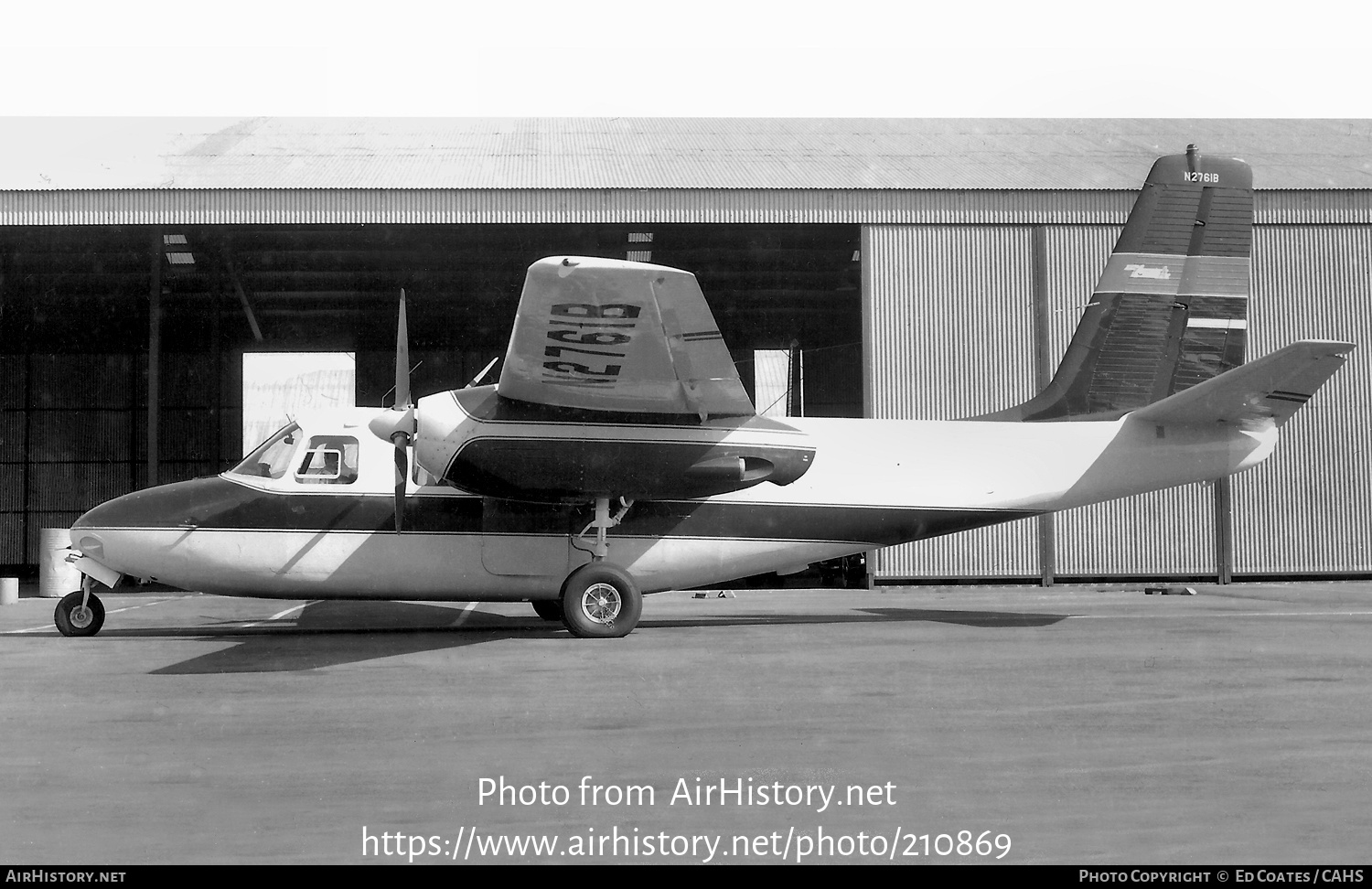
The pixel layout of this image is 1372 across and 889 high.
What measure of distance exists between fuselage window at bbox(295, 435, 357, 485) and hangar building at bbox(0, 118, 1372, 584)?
9.89m

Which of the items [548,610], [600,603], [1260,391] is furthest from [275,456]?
[1260,391]

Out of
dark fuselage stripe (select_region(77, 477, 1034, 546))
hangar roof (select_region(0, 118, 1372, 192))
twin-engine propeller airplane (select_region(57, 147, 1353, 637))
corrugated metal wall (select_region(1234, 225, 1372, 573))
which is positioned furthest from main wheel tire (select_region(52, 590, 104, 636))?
corrugated metal wall (select_region(1234, 225, 1372, 573))

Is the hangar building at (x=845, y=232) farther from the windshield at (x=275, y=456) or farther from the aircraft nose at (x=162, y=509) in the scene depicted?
the aircraft nose at (x=162, y=509)

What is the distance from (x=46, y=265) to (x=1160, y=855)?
96.0ft

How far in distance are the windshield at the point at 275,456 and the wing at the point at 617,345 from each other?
3.09 metres

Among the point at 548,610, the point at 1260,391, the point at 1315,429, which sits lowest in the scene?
the point at 548,610

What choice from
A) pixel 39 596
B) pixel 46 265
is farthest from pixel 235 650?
pixel 46 265

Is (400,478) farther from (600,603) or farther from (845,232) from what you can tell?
(845,232)

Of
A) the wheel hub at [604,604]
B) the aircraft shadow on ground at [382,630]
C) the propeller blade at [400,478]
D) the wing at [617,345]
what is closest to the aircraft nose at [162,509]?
the aircraft shadow on ground at [382,630]

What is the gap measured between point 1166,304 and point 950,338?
849 cm

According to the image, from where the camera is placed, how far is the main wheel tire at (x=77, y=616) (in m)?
13.1

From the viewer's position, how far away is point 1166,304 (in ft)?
47.6

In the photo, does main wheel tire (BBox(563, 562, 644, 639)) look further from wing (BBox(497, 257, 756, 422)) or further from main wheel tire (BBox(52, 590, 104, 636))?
main wheel tire (BBox(52, 590, 104, 636))

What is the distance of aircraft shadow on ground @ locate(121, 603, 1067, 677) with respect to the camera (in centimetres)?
1102
